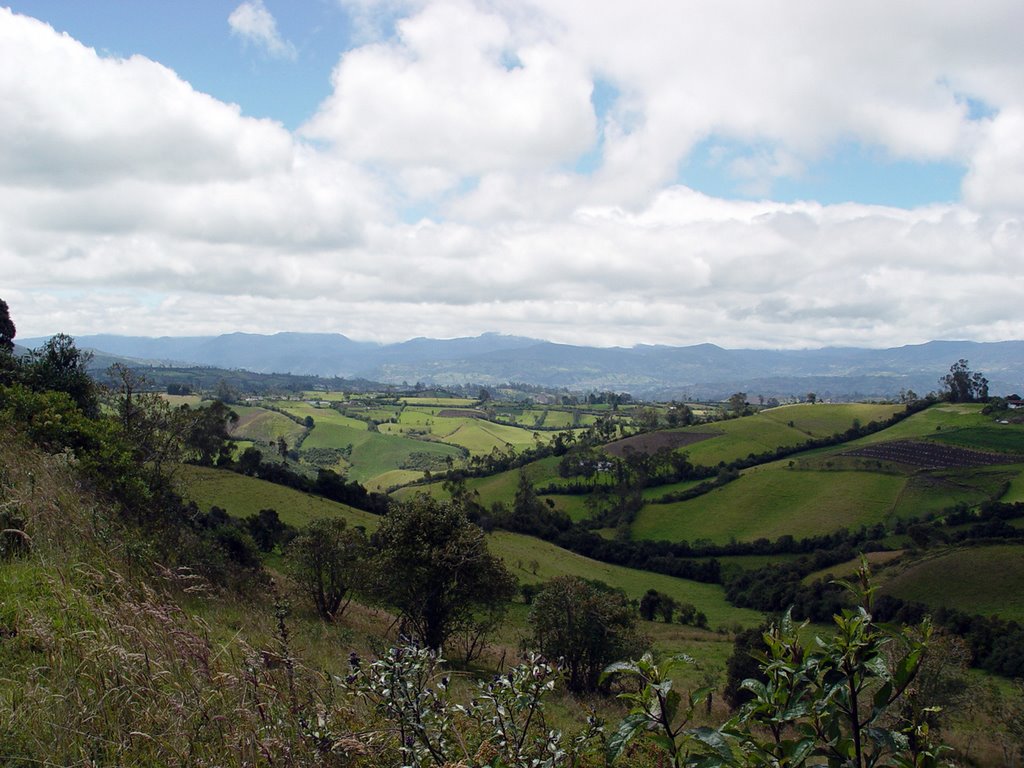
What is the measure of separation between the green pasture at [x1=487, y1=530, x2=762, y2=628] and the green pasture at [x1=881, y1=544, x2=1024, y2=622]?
1603cm

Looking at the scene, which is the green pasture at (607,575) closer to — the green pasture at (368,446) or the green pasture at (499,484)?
the green pasture at (499,484)

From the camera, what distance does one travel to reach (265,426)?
154m

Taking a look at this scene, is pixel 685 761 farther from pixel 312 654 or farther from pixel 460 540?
pixel 460 540

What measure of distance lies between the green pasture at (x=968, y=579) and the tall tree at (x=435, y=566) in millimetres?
49163

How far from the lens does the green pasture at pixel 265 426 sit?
477 feet

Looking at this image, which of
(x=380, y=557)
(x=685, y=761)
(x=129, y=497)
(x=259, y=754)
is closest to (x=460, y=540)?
(x=380, y=557)

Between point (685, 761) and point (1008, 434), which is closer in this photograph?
point (685, 761)

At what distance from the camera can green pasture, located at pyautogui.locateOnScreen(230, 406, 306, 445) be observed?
14525 centimetres

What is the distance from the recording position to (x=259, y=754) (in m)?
4.16

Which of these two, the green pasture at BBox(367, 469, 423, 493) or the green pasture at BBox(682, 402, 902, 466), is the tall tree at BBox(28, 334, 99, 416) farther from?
the green pasture at BBox(682, 402, 902, 466)

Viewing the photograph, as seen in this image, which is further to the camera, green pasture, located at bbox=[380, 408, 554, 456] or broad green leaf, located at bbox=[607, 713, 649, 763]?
green pasture, located at bbox=[380, 408, 554, 456]

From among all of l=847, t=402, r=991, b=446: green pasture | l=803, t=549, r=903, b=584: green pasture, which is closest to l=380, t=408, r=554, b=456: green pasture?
l=847, t=402, r=991, b=446: green pasture

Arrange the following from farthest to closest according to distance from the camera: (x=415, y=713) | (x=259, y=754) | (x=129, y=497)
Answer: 1. (x=129, y=497)
2. (x=259, y=754)
3. (x=415, y=713)

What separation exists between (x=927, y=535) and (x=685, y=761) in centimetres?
8857
